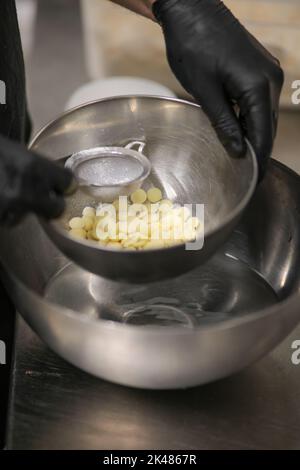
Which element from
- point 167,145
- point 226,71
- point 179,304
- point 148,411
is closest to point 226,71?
point 226,71

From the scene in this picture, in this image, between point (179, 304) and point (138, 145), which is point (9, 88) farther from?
point (179, 304)

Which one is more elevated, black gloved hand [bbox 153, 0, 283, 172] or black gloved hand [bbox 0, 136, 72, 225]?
black gloved hand [bbox 153, 0, 283, 172]

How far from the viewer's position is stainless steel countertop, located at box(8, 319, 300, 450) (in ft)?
2.25

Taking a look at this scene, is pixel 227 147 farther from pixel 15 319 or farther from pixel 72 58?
pixel 72 58

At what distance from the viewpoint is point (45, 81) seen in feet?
6.46

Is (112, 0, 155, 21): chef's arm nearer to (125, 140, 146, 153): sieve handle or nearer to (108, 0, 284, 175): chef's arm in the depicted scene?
(108, 0, 284, 175): chef's arm

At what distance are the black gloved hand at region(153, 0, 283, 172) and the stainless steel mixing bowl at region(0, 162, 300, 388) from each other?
0.33ft

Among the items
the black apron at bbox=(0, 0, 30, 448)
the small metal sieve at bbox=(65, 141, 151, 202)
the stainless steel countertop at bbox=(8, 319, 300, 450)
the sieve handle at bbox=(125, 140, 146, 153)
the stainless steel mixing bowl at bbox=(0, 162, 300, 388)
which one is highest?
the black apron at bbox=(0, 0, 30, 448)

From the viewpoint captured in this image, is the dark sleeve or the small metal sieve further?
the dark sleeve

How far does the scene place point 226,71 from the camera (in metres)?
0.78

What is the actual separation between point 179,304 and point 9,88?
0.40 m

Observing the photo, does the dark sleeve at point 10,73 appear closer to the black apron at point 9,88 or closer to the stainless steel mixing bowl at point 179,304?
the black apron at point 9,88

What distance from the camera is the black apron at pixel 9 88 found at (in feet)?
2.93

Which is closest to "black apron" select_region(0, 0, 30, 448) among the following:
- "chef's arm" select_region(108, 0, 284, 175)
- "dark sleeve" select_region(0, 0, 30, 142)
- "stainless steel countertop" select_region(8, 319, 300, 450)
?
"dark sleeve" select_region(0, 0, 30, 142)
